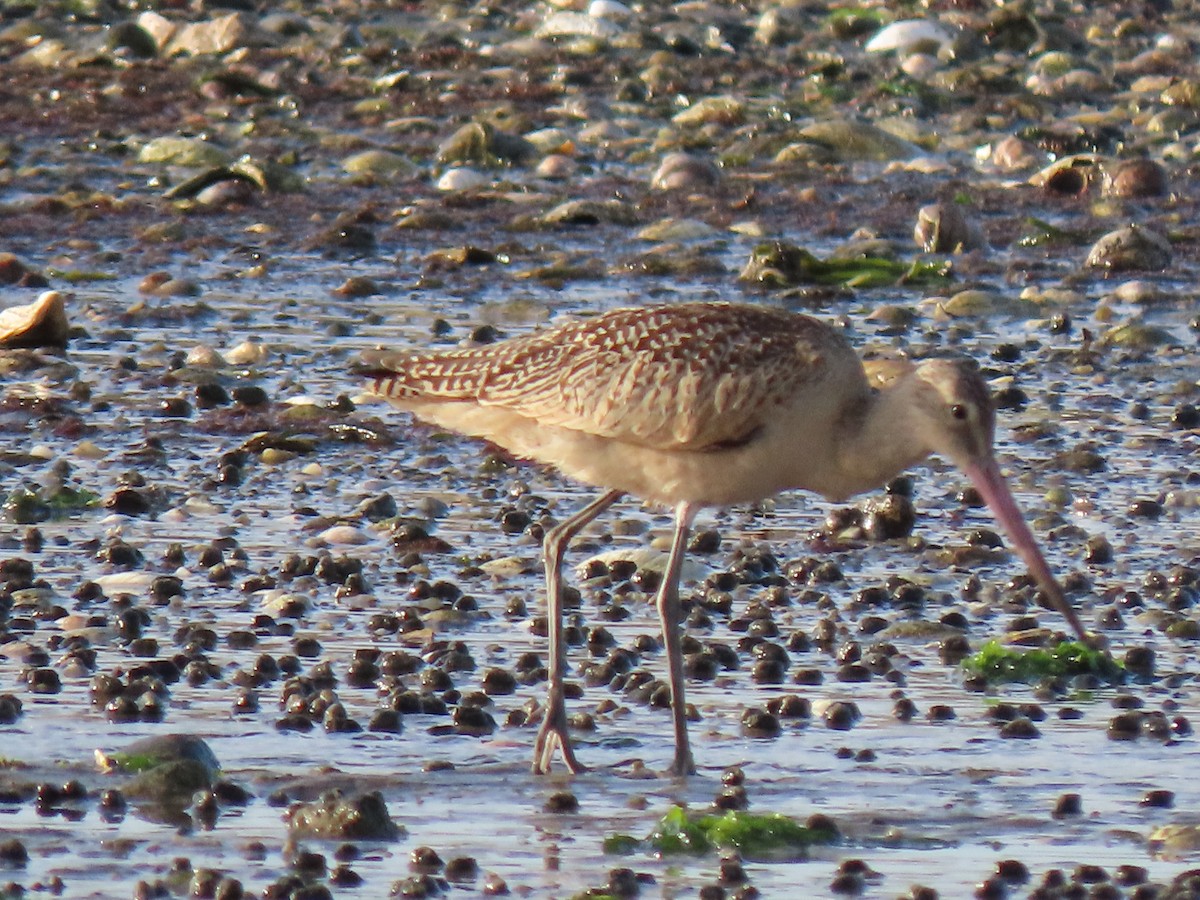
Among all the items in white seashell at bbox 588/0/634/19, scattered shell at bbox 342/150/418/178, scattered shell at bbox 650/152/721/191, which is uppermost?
white seashell at bbox 588/0/634/19

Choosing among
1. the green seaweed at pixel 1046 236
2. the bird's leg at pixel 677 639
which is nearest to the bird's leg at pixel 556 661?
the bird's leg at pixel 677 639

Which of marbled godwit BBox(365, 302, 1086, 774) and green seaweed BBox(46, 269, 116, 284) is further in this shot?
green seaweed BBox(46, 269, 116, 284)

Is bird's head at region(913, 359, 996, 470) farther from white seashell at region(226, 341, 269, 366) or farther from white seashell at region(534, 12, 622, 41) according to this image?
white seashell at region(534, 12, 622, 41)

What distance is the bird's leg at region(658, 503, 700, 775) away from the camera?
6.25 metres

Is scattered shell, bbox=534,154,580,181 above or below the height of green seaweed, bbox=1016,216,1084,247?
below

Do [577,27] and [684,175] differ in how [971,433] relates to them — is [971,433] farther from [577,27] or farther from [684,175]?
[577,27]

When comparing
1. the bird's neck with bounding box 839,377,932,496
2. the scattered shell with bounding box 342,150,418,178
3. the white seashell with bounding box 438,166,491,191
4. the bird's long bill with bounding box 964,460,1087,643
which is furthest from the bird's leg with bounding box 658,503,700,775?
the scattered shell with bounding box 342,150,418,178

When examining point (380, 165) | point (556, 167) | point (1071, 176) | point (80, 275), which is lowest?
point (80, 275)

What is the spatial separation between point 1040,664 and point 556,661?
151cm

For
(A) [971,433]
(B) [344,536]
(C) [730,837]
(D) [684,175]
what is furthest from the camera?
(D) [684,175]

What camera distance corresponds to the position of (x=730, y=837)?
5617mm

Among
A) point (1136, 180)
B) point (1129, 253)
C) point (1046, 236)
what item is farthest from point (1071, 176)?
point (1129, 253)

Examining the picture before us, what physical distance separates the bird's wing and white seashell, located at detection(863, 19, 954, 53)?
42.2 feet

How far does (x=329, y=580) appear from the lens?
7859 mm
